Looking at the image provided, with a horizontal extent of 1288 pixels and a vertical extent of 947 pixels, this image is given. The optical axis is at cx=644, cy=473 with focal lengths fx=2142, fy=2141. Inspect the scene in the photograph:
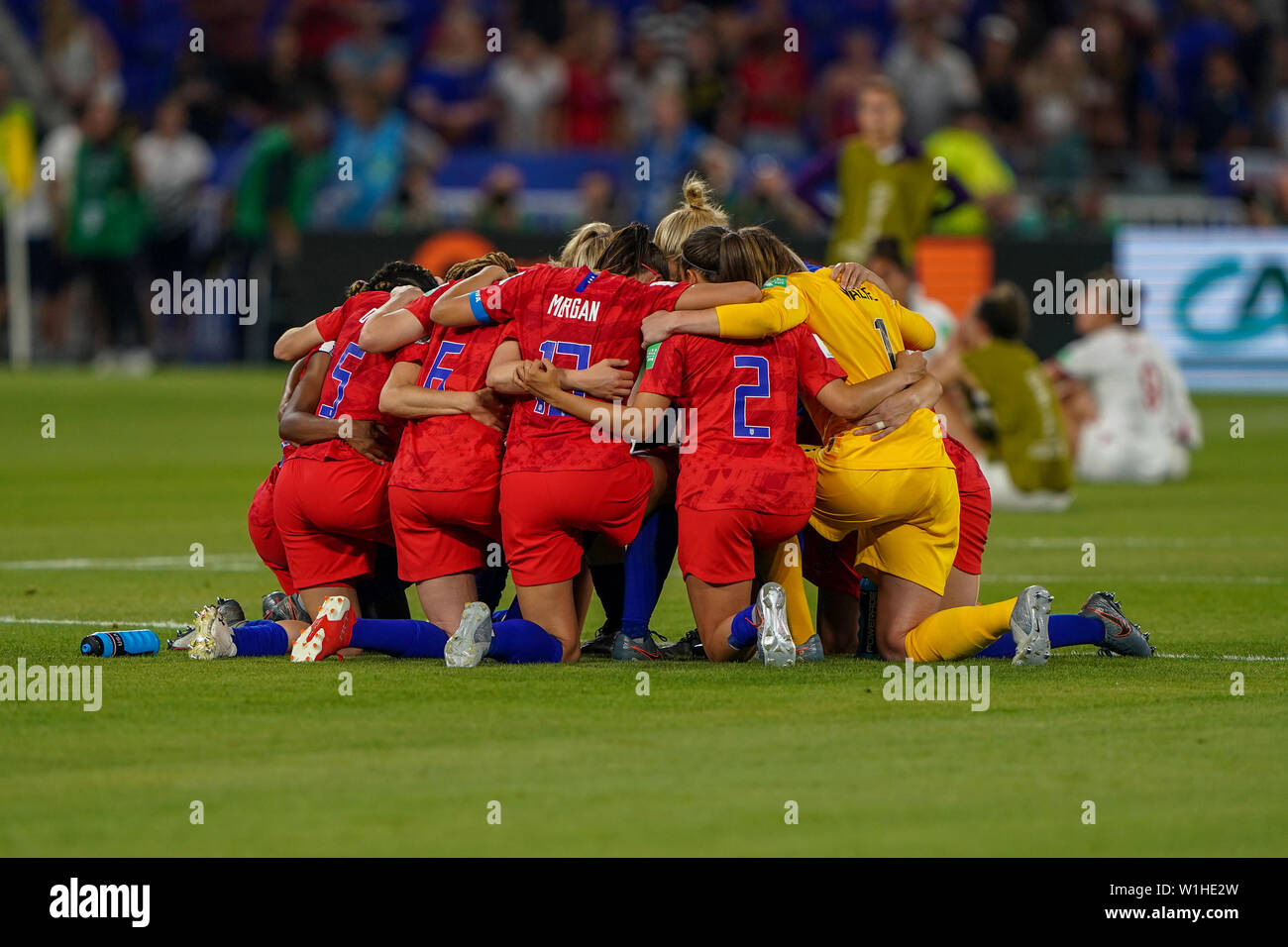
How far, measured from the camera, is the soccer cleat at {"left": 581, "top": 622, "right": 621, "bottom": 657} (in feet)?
29.5

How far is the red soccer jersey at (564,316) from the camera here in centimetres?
840

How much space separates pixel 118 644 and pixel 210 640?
0.43 metres

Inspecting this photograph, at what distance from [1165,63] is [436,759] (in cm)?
2626

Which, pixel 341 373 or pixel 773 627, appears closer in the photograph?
pixel 773 627

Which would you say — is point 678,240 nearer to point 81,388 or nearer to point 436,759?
point 436,759

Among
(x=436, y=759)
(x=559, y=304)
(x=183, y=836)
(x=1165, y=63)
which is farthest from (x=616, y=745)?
(x=1165, y=63)

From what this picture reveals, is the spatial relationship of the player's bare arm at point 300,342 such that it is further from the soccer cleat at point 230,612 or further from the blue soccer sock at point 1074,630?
the blue soccer sock at point 1074,630

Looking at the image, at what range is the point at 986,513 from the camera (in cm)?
888

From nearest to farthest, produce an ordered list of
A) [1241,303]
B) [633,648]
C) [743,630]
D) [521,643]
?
[743,630], [521,643], [633,648], [1241,303]

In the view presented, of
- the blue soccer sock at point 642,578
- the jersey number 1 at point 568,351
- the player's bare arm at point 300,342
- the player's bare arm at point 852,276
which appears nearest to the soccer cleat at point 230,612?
the player's bare arm at point 300,342

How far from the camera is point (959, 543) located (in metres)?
8.95

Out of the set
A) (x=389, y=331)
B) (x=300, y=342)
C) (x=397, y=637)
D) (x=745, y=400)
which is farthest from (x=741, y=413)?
(x=300, y=342)

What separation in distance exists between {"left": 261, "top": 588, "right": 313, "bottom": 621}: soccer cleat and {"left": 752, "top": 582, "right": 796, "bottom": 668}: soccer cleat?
79.4 inches

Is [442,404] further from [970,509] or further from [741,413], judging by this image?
[970,509]
